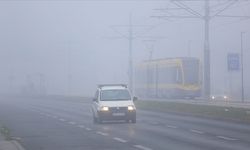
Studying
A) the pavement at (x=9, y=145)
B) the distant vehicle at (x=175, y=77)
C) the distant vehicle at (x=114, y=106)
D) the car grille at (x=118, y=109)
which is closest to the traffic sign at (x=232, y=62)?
the distant vehicle at (x=114, y=106)

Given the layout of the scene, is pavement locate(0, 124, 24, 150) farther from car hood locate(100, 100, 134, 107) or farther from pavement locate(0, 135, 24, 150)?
car hood locate(100, 100, 134, 107)

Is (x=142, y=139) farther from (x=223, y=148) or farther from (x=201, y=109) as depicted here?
(x=201, y=109)

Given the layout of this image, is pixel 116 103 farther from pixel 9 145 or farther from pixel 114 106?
pixel 9 145

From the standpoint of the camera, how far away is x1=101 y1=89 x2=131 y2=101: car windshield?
3403cm

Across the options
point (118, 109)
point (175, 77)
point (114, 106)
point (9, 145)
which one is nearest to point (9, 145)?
point (9, 145)

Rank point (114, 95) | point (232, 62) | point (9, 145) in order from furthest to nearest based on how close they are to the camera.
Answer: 1. point (232, 62)
2. point (114, 95)
3. point (9, 145)

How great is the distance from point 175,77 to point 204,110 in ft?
86.4

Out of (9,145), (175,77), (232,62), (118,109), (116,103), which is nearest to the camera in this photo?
(9,145)

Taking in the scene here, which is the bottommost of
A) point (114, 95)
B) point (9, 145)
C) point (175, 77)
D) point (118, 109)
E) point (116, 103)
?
point (9, 145)

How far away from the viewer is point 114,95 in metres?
34.4

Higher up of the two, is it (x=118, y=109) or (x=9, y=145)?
(x=118, y=109)

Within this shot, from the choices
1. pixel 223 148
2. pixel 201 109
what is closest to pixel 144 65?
pixel 201 109

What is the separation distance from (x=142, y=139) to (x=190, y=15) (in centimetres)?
2499

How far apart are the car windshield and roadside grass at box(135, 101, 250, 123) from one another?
511 centimetres
